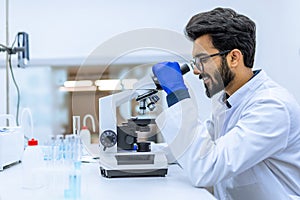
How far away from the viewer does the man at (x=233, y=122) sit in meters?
0.94

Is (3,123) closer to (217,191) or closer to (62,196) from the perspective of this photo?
(62,196)

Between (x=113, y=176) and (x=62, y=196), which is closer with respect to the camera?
(x=62, y=196)

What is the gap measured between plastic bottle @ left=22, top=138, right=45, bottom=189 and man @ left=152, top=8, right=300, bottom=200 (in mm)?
411

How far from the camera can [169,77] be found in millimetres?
1057

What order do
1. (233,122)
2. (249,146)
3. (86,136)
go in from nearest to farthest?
(249,146) < (233,122) < (86,136)

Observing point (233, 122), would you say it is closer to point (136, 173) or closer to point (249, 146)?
point (249, 146)

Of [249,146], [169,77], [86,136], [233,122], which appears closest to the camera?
[249,146]

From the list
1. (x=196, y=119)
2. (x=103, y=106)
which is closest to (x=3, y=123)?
(x=103, y=106)

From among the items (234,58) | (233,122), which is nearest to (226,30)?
(234,58)

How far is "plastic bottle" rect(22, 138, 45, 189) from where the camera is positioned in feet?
3.19

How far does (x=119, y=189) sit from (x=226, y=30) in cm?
64

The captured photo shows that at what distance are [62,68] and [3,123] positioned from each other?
113 cm

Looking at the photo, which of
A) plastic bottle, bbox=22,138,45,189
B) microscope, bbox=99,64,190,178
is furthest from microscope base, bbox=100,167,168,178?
plastic bottle, bbox=22,138,45,189

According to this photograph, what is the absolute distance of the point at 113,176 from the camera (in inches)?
42.3
